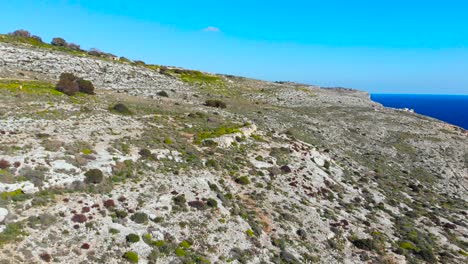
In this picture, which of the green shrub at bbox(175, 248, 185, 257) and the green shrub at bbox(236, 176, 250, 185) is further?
the green shrub at bbox(236, 176, 250, 185)

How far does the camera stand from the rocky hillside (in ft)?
67.3

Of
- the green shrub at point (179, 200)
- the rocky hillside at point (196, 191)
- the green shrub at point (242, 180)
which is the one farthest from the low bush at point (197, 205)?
the green shrub at point (242, 180)

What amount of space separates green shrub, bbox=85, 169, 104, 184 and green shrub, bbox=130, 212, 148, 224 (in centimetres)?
458

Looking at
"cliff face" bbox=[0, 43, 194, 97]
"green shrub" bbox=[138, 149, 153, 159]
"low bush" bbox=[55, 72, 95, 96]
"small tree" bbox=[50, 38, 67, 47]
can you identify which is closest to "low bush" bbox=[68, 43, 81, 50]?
"small tree" bbox=[50, 38, 67, 47]

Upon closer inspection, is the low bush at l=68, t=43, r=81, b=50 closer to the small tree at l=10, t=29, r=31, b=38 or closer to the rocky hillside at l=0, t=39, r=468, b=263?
the small tree at l=10, t=29, r=31, b=38

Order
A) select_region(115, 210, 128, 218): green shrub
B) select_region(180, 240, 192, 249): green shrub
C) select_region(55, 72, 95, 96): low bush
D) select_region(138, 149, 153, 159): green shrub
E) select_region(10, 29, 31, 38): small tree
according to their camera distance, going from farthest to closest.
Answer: select_region(10, 29, 31, 38): small tree, select_region(55, 72, 95, 96): low bush, select_region(138, 149, 153, 159): green shrub, select_region(115, 210, 128, 218): green shrub, select_region(180, 240, 192, 249): green shrub

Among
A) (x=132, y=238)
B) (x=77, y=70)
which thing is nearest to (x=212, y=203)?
(x=132, y=238)

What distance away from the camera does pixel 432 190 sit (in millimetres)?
47938

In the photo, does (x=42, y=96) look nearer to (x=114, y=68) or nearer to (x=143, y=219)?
(x=143, y=219)

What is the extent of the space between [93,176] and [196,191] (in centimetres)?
901

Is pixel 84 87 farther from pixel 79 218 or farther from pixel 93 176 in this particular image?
pixel 79 218

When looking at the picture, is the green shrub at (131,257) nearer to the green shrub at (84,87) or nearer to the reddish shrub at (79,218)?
the reddish shrub at (79,218)

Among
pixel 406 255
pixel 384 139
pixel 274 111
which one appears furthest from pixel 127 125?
pixel 384 139

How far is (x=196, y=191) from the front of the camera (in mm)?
28594
